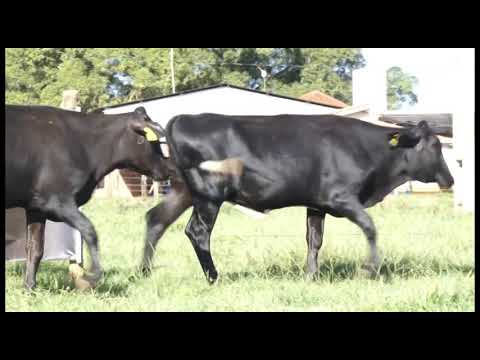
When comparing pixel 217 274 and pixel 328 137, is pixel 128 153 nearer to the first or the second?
pixel 217 274

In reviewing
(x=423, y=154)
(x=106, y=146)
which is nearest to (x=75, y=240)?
(x=106, y=146)

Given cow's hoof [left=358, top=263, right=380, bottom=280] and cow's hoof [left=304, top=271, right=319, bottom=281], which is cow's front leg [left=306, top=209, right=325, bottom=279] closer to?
cow's hoof [left=304, top=271, right=319, bottom=281]

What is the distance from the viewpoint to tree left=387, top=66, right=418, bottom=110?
182 ft

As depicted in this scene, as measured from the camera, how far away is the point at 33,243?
6727 mm

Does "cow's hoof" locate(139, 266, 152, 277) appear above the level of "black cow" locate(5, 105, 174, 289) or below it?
below

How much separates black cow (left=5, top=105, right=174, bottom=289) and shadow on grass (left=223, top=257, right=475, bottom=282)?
1322mm

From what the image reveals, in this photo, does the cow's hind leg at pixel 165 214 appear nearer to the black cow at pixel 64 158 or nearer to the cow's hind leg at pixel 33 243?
the black cow at pixel 64 158

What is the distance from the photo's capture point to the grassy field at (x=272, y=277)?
5.75 m

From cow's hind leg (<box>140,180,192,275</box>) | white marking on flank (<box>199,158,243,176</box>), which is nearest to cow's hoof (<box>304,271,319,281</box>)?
white marking on flank (<box>199,158,243,176</box>)

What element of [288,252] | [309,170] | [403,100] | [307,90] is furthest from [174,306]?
[403,100]

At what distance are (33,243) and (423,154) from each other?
12.2 ft

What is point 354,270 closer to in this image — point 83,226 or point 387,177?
point 387,177

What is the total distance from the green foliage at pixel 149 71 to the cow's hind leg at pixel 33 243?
2398cm

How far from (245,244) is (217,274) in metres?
2.69
